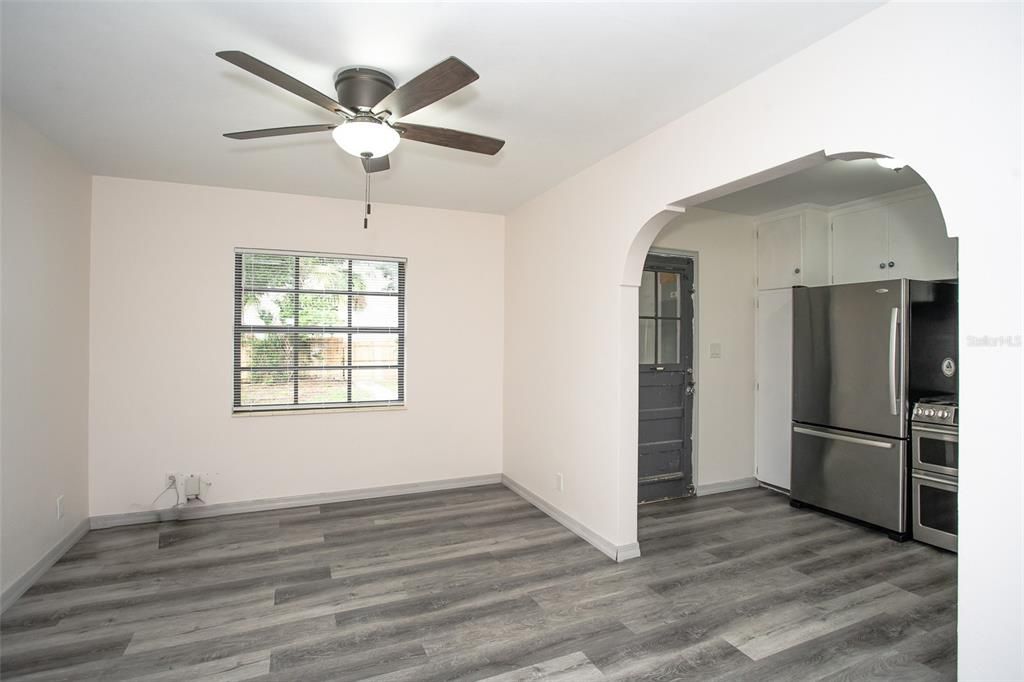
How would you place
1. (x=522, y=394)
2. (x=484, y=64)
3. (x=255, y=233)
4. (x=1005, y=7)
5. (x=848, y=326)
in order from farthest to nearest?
(x=522, y=394), (x=255, y=233), (x=848, y=326), (x=484, y=64), (x=1005, y=7)

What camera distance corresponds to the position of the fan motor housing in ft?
7.48

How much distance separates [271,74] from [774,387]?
4.69 m

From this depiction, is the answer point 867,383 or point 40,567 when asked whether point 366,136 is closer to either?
point 40,567

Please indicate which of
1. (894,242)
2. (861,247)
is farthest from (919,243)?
(861,247)

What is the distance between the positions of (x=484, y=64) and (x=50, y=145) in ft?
9.51

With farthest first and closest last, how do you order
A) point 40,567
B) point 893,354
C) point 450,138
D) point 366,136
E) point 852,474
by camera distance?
point 852,474, point 893,354, point 40,567, point 450,138, point 366,136

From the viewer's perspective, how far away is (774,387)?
483 centimetres

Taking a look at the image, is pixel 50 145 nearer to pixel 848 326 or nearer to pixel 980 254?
pixel 980 254

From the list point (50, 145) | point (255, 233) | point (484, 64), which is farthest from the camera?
point (255, 233)

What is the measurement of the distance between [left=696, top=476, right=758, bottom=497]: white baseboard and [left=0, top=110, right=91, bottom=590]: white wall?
4855 mm

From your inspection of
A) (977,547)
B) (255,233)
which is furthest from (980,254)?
(255,233)

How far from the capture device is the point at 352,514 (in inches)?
165

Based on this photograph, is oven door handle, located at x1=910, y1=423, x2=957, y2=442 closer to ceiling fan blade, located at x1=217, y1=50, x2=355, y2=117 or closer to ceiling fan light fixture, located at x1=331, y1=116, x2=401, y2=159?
ceiling fan light fixture, located at x1=331, y1=116, x2=401, y2=159

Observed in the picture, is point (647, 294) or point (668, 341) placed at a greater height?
point (647, 294)
